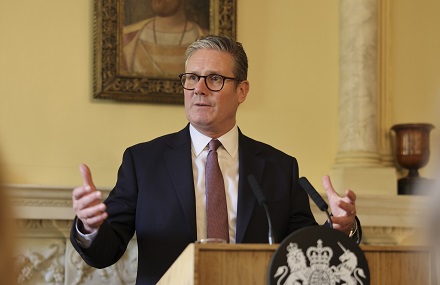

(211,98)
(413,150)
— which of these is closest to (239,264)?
(211,98)

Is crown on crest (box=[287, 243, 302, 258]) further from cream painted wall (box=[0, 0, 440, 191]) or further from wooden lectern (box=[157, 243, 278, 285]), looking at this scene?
cream painted wall (box=[0, 0, 440, 191])

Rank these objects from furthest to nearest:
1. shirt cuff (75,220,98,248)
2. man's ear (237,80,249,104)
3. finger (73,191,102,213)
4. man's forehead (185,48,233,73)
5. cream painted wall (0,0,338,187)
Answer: cream painted wall (0,0,338,187) < man's ear (237,80,249,104) < man's forehead (185,48,233,73) < shirt cuff (75,220,98,248) < finger (73,191,102,213)

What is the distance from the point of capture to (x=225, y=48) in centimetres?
358

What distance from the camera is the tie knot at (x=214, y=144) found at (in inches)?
135

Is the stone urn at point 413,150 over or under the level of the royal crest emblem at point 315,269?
over

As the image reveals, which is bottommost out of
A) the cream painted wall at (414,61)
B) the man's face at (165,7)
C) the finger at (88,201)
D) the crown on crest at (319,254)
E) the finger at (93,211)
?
the crown on crest at (319,254)

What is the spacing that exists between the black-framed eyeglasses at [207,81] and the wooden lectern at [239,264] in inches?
57.3

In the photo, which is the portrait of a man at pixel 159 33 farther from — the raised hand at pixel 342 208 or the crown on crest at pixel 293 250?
the crown on crest at pixel 293 250

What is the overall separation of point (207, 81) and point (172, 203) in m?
0.60

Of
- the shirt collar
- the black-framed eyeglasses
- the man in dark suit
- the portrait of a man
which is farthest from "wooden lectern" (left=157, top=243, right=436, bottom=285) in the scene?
the portrait of a man

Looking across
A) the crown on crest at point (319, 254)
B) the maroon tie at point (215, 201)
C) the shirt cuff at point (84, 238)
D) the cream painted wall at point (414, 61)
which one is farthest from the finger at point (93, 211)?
the cream painted wall at point (414, 61)

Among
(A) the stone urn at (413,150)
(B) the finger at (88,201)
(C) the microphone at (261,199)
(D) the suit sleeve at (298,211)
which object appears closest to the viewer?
(C) the microphone at (261,199)

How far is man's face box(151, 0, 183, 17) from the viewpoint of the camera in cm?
598

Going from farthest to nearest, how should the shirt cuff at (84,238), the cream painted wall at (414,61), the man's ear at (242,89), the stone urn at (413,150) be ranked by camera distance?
the cream painted wall at (414,61), the stone urn at (413,150), the man's ear at (242,89), the shirt cuff at (84,238)
